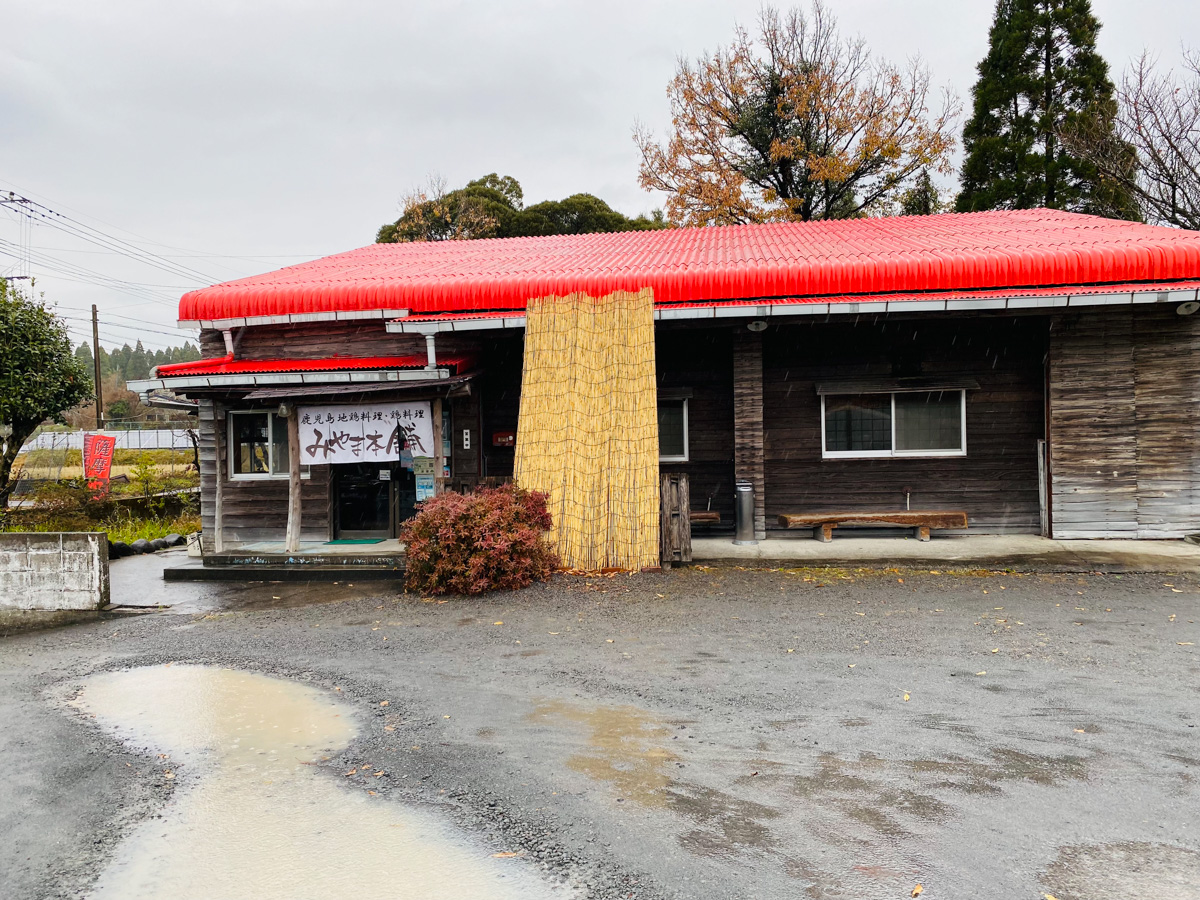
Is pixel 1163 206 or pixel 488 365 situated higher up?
pixel 1163 206

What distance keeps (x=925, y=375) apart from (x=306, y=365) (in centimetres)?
877

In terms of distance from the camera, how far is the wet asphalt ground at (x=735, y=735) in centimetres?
322

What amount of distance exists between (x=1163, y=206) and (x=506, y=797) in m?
23.8

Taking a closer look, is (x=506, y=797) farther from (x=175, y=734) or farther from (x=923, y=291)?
(x=923, y=291)

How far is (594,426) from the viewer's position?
31.9 ft

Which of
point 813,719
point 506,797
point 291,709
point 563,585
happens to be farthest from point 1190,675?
point 291,709

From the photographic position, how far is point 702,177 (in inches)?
984

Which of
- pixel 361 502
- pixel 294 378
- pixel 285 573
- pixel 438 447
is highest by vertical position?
pixel 294 378

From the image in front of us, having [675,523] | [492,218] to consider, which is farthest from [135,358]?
[675,523]

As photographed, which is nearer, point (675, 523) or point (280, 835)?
point (280, 835)

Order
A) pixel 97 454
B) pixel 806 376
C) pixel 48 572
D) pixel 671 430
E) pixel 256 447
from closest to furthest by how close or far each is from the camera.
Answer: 1. pixel 48 572
2. pixel 806 376
3. pixel 671 430
4. pixel 256 447
5. pixel 97 454

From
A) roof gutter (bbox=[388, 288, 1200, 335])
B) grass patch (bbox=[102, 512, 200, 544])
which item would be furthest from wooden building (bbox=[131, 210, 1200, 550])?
grass patch (bbox=[102, 512, 200, 544])

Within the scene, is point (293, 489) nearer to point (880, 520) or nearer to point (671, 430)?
point (671, 430)

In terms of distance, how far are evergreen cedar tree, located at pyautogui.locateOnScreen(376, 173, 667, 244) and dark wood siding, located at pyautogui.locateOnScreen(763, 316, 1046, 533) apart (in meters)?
20.8
